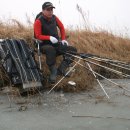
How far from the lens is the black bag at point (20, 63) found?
7.97m

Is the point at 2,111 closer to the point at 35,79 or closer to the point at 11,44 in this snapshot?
the point at 35,79

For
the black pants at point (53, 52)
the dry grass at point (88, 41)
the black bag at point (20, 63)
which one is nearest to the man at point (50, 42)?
the black pants at point (53, 52)

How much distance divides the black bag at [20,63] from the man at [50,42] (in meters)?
0.30

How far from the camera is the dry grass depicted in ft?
31.7

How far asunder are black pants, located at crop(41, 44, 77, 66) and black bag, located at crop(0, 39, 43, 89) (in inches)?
10.5

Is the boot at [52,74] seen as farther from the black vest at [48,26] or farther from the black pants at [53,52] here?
the black vest at [48,26]

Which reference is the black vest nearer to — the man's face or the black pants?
the man's face

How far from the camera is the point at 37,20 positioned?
28.7ft

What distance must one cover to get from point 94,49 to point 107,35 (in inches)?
47.3

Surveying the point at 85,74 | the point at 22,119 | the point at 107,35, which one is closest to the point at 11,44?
the point at 85,74

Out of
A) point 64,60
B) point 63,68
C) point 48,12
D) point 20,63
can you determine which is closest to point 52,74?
point 63,68

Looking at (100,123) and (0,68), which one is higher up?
(0,68)

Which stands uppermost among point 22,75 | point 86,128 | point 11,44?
point 11,44

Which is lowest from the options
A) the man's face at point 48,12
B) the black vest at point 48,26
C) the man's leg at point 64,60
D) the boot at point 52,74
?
the boot at point 52,74
